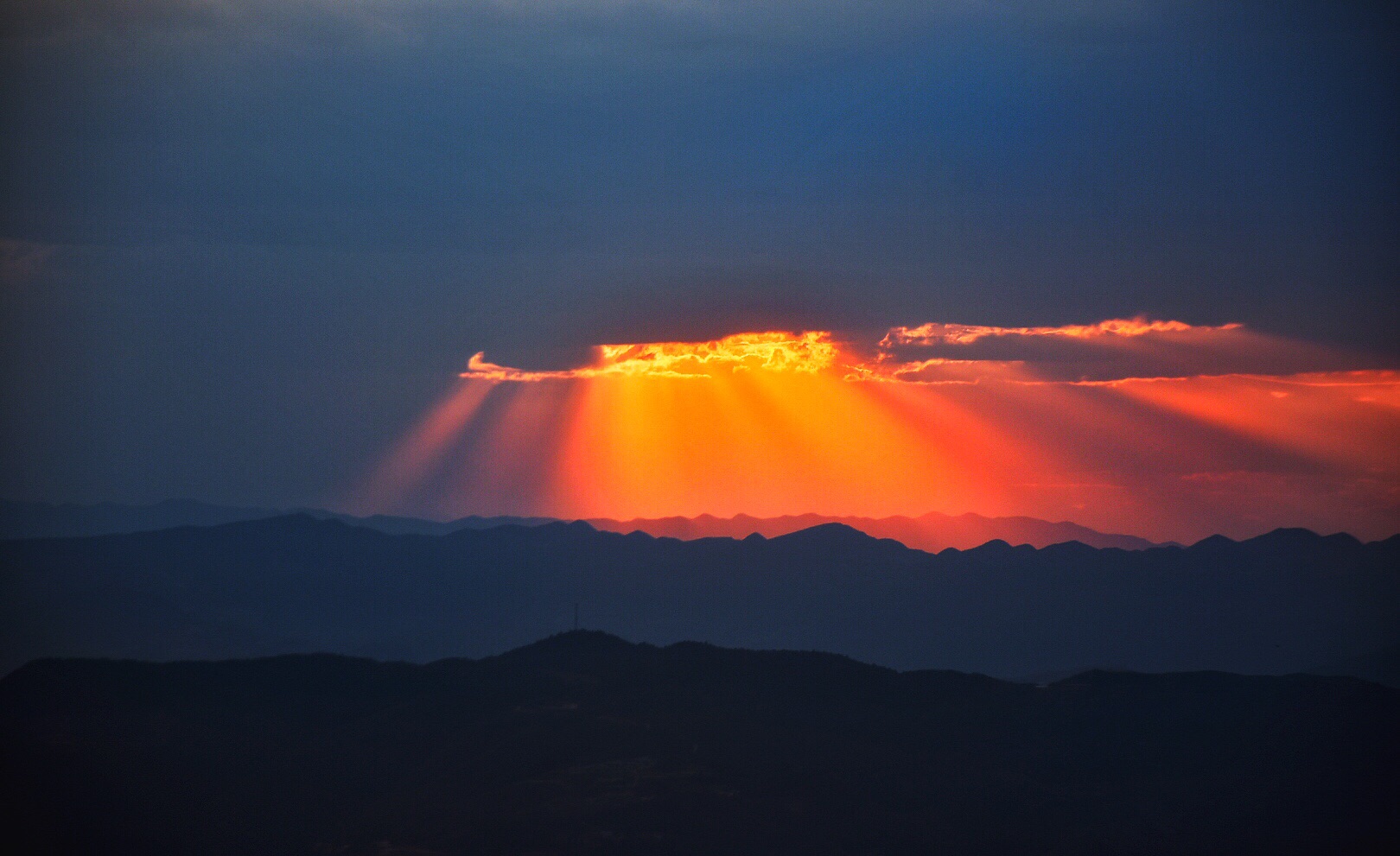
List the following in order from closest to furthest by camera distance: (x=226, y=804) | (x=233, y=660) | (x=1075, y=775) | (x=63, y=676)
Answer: (x=226, y=804)
(x=1075, y=775)
(x=63, y=676)
(x=233, y=660)

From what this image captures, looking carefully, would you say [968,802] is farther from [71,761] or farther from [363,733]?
[71,761]

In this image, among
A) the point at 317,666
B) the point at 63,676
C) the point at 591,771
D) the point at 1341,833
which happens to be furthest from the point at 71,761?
the point at 1341,833

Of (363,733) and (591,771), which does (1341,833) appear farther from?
(363,733)

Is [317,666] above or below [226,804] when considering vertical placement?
above

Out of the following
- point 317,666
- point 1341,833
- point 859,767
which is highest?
point 317,666

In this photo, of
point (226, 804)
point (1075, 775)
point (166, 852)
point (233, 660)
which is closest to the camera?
point (166, 852)

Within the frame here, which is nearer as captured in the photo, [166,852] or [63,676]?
[166,852]

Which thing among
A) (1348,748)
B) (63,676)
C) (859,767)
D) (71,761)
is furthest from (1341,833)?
(63,676)
